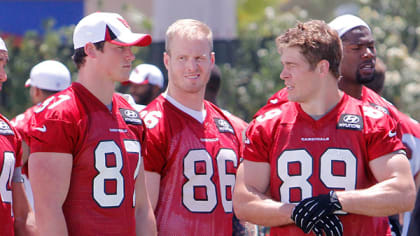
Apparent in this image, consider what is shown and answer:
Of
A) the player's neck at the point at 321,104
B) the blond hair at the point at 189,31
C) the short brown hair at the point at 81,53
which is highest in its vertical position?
the blond hair at the point at 189,31

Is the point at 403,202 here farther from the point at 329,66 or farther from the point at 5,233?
the point at 5,233

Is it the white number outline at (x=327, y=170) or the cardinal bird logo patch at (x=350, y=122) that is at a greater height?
the cardinal bird logo patch at (x=350, y=122)

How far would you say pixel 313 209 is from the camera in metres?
4.36

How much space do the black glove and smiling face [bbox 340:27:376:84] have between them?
168 centimetres

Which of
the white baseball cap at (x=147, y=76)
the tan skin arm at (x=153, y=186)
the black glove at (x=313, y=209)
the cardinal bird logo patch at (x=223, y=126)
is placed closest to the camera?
the black glove at (x=313, y=209)

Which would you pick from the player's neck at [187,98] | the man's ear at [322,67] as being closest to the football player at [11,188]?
the player's neck at [187,98]

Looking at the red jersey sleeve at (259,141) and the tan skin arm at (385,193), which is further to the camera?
the red jersey sleeve at (259,141)

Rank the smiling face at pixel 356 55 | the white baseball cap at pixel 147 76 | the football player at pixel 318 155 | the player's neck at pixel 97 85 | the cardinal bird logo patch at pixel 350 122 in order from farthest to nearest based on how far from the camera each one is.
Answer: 1. the white baseball cap at pixel 147 76
2. the smiling face at pixel 356 55
3. the player's neck at pixel 97 85
4. the cardinal bird logo patch at pixel 350 122
5. the football player at pixel 318 155

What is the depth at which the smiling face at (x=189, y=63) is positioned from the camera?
551cm

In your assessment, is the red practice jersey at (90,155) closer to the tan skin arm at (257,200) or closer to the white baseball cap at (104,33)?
the white baseball cap at (104,33)

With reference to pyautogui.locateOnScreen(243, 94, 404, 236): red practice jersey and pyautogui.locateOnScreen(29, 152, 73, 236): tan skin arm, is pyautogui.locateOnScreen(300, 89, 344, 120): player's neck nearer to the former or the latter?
pyautogui.locateOnScreen(243, 94, 404, 236): red practice jersey

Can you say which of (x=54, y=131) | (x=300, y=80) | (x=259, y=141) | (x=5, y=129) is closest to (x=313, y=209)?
(x=259, y=141)

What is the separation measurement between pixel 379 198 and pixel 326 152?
1.29 feet

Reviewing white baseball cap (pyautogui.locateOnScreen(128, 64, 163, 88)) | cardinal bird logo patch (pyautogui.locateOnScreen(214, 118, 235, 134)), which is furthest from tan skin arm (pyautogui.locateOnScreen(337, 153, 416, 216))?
white baseball cap (pyautogui.locateOnScreen(128, 64, 163, 88))
